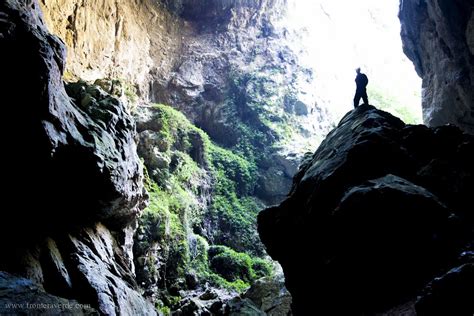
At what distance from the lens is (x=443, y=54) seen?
17844 millimetres

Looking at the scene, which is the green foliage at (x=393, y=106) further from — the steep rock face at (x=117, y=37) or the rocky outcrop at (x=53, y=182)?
the rocky outcrop at (x=53, y=182)

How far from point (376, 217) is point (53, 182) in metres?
9.56

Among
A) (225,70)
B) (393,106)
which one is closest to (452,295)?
(225,70)

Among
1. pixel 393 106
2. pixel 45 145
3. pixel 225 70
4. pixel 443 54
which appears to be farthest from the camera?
pixel 393 106

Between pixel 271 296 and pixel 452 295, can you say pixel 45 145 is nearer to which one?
pixel 452 295

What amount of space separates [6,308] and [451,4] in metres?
18.2

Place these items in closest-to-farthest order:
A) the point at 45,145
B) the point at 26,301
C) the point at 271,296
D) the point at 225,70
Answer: the point at 26,301 < the point at 45,145 < the point at 271,296 < the point at 225,70

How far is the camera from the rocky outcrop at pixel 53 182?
10.5m

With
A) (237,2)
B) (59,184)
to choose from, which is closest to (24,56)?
(59,184)

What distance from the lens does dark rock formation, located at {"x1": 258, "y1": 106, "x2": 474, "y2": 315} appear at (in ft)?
27.0

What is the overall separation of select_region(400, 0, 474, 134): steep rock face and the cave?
0.09 metres

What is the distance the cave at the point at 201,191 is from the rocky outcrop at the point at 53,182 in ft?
0.16

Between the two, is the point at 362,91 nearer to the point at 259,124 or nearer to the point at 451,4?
the point at 451,4

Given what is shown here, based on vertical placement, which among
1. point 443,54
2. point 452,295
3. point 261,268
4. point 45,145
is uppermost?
point 443,54
